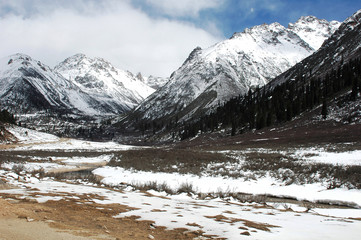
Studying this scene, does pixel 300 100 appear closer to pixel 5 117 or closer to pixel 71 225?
pixel 71 225

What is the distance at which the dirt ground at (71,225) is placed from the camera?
20.1ft

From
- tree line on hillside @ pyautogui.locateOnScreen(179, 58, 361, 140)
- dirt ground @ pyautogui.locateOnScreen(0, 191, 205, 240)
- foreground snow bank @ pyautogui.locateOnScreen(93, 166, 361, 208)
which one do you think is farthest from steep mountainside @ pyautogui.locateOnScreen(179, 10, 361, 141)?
dirt ground @ pyautogui.locateOnScreen(0, 191, 205, 240)

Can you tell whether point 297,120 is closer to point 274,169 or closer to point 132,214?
point 274,169

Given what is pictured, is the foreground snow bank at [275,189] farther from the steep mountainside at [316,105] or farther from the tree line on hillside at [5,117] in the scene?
the tree line on hillside at [5,117]

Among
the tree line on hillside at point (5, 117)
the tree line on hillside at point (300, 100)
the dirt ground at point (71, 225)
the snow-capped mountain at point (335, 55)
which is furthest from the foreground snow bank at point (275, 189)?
the snow-capped mountain at point (335, 55)

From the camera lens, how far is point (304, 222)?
9141mm

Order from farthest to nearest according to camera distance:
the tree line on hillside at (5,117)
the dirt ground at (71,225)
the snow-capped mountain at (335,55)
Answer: the snow-capped mountain at (335,55)
the tree line on hillside at (5,117)
the dirt ground at (71,225)

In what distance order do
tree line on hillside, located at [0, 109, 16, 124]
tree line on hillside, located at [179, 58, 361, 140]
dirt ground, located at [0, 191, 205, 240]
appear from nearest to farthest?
dirt ground, located at [0, 191, 205, 240] → tree line on hillside, located at [179, 58, 361, 140] → tree line on hillside, located at [0, 109, 16, 124]

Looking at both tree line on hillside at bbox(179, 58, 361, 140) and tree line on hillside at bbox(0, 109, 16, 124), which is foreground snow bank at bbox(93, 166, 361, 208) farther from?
tree line on hillside at bbox(0, 109, 16, 124)

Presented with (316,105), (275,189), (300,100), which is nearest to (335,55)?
(300,100)

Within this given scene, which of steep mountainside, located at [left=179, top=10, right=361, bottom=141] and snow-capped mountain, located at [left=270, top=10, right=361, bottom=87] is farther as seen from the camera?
snow-capped mountain, located at [left=270, top=10, right=361, bottom=87]

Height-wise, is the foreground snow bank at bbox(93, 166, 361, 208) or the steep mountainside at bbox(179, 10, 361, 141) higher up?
the steep mountainside at bbox(179, 10, 361, 141)

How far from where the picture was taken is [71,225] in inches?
282

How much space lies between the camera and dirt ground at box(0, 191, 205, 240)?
20.1 feet
